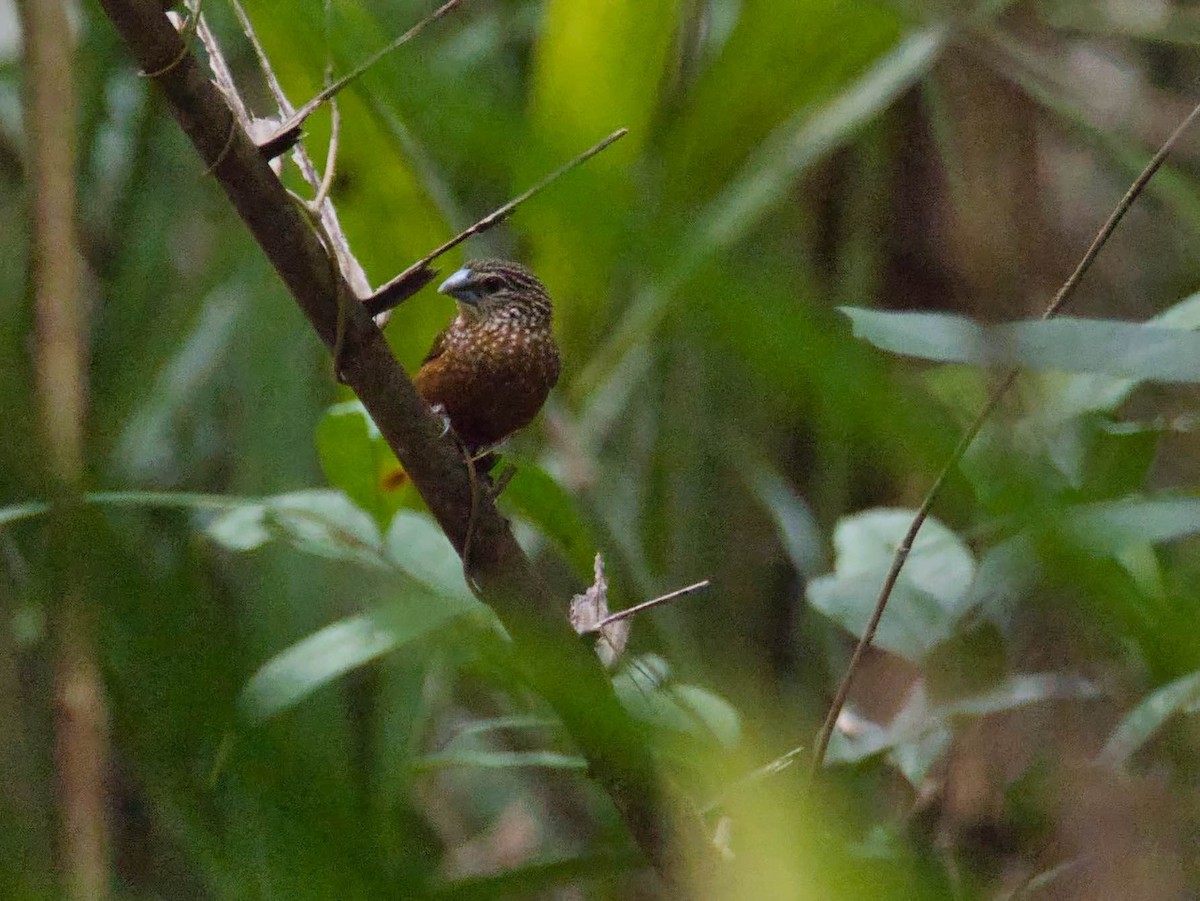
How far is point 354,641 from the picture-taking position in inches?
56.7

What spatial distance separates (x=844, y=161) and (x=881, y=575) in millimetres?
1488

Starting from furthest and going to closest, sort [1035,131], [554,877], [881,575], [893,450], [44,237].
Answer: [1035,131], [881,575], [554,877], [44,237], [893,450]

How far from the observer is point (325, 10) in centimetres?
52

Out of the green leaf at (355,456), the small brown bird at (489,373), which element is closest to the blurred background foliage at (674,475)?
the green leaf at (355,456)

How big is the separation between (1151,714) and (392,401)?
804mm

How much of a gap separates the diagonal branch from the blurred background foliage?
2.4 inches

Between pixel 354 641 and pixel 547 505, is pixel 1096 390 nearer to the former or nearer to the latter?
pixel 547 505

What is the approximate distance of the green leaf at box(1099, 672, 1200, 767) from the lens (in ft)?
4.27

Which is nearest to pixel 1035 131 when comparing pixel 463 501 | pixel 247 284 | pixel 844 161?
pixel 844 161

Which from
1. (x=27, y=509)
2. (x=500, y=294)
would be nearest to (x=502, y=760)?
(x=500, y=294)

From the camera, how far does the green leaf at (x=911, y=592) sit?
1571 millimetres

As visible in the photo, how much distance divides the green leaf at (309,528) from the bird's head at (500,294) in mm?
527

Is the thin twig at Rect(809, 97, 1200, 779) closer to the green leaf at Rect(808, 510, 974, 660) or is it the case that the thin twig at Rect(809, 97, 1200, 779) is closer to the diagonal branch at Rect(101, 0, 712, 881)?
the diagonal branch at Rect(101, 0, 712, 881)

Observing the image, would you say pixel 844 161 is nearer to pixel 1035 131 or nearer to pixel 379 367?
pixel 1035 131
